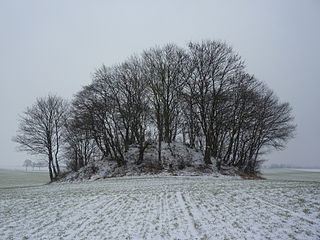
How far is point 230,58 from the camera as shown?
33875 mm

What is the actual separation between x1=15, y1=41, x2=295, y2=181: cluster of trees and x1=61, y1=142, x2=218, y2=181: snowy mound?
1.00m

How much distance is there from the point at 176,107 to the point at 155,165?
10.6 meters

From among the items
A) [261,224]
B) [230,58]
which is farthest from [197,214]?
[230,58]

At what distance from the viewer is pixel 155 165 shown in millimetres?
33938

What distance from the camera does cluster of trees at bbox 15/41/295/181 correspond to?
34469mm

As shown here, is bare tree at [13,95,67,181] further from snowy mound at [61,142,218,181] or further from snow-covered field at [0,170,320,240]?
snow-covered field at [0,170,320,240]

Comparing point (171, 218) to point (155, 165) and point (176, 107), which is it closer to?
point (155, 165)

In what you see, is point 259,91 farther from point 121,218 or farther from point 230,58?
point 121,218

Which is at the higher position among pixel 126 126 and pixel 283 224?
pixel 126 126

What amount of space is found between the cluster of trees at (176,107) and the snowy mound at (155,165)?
1.00m

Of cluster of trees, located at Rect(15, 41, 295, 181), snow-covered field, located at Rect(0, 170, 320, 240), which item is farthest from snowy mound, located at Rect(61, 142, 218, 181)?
snow-covered field, located at Rect(0, 170, 320, 240)

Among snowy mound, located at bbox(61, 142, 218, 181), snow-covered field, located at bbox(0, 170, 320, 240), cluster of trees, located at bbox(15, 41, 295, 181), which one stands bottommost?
snow-covered field, located at bbox(0, 170, 320, 240)

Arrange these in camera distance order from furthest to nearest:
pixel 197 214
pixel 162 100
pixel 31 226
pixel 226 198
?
pixel 162 100 < pixel 226 198 < pixel 197 214 < pixel 31 226

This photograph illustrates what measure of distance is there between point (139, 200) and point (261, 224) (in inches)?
268
